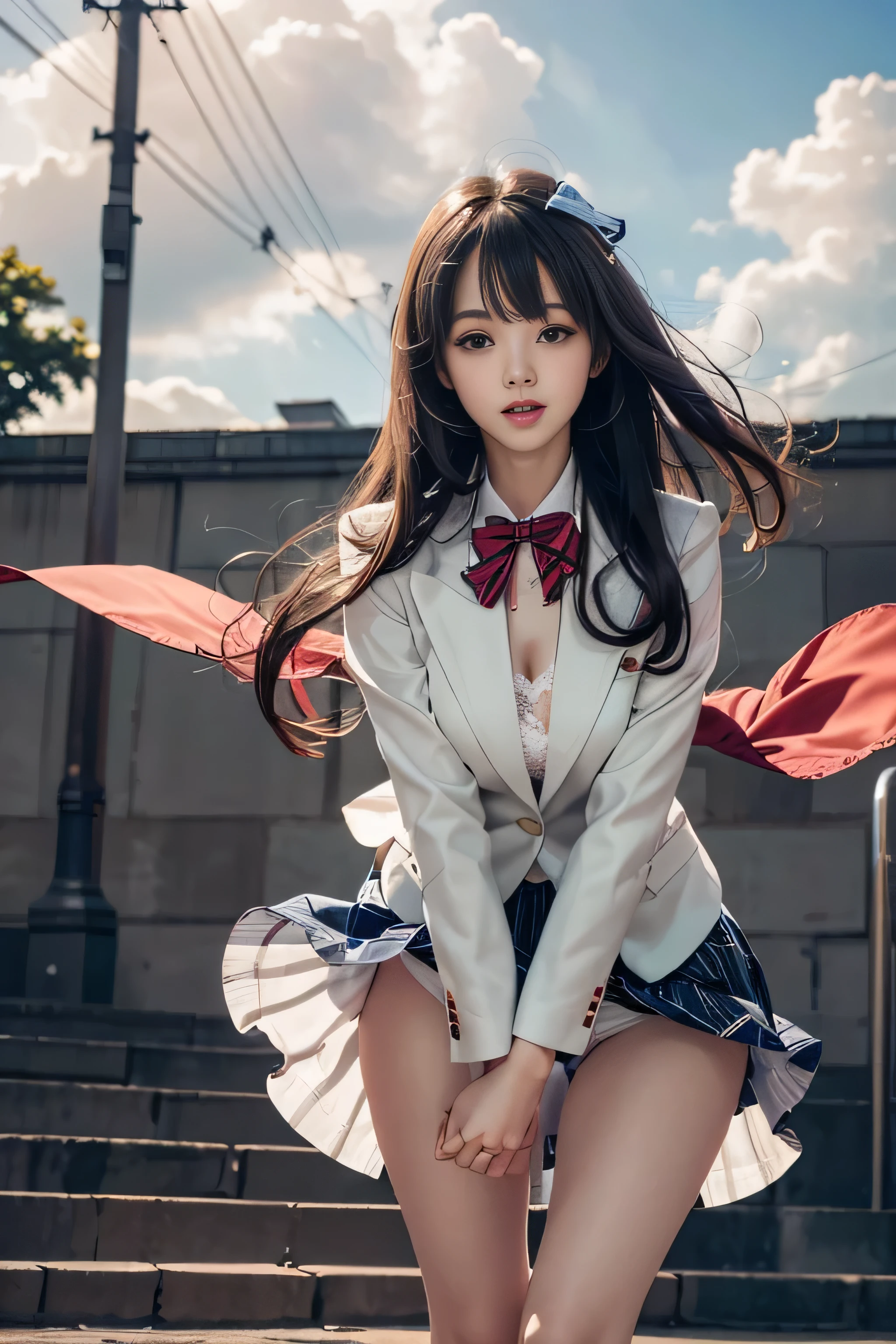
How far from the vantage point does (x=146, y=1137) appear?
444cm

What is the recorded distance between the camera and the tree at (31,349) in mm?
13766

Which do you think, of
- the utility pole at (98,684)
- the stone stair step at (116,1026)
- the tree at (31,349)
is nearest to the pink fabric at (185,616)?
the stone stair step at (116,1026)

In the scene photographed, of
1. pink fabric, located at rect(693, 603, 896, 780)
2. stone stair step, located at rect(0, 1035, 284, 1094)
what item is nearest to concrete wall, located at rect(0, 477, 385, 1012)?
stone stair step, located at rect(0, 1035, 284, 1094)

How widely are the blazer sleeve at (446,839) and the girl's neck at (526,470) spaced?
25 cm

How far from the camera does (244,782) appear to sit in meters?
7.18

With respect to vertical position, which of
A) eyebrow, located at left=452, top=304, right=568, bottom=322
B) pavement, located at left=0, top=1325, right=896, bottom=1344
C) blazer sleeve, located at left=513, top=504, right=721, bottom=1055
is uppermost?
eyebrow, located at left=452, top=304, right=568, bottom=322

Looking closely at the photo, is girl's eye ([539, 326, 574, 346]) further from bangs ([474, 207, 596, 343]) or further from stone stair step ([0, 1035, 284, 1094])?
stone stair step ([0, 1035, 284, 1094])

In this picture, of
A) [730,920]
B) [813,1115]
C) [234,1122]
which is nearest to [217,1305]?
[234,1122]

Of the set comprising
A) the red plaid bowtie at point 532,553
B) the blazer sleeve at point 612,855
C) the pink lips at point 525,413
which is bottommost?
the blazer sleeve at point 612,855

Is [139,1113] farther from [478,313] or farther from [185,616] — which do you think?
[478,313]

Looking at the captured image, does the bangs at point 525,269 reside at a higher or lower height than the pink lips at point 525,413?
higher

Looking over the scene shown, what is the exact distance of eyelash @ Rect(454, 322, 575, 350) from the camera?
1675mm

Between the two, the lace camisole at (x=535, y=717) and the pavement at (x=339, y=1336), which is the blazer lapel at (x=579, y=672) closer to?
the lace camisole at (x=535, y=717)

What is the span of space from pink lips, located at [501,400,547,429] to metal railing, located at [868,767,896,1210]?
2810 millimetres
